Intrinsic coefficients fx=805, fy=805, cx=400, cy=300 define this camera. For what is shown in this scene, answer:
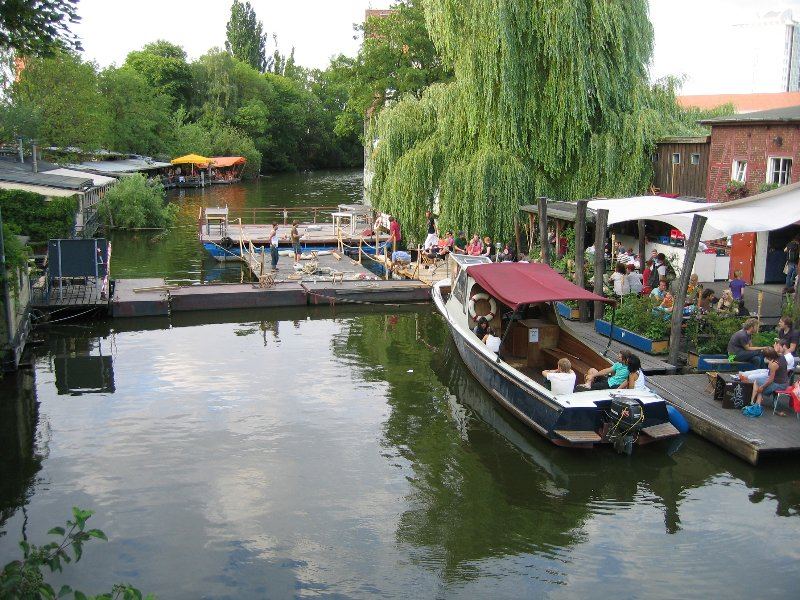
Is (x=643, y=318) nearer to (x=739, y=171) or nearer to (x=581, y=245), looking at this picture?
(x=581, y=245)

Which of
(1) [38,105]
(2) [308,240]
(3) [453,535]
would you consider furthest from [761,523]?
(1) [38,105]

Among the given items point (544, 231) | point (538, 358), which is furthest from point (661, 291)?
point (538, 358)

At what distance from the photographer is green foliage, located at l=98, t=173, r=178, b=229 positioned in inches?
1574

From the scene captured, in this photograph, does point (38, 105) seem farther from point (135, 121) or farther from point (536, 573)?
point (536, 573)

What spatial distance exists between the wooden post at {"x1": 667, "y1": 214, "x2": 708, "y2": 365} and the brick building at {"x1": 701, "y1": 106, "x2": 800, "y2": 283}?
7.38 meters

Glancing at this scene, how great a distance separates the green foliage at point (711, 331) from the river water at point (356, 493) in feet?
10.5

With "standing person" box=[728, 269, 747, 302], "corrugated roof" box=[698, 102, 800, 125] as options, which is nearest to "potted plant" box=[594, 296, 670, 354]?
"standing person" box=[728, 269, 747, 302]

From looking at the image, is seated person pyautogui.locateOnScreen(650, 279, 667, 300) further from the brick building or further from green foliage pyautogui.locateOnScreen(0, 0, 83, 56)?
green foliage pyautogui.locateOnScreen(0, 0, 83, 56)

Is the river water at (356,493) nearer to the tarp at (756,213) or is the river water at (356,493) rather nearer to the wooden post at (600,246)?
the wooden post at (600,246)

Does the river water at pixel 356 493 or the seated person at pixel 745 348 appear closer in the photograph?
the river water at pixel 356 493

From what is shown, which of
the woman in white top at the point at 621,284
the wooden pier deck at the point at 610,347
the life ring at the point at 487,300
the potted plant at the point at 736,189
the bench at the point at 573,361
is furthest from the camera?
the potted plant at the point at 736,189

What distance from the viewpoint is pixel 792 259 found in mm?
21125

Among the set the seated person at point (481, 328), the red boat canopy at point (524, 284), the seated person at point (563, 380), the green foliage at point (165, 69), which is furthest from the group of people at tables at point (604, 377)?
the green foliage at point (165, 69)

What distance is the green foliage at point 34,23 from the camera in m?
9.66
